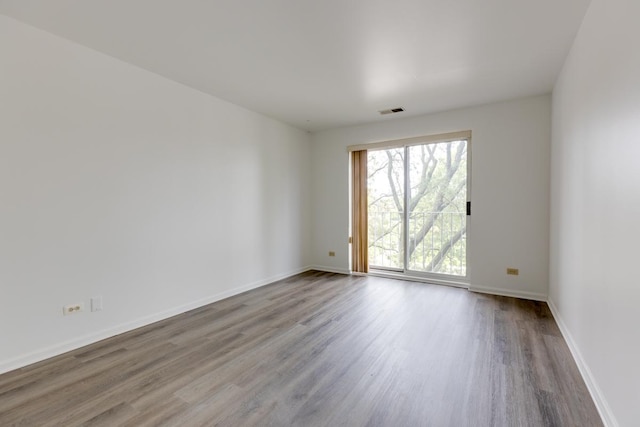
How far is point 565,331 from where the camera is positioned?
260 centimetres

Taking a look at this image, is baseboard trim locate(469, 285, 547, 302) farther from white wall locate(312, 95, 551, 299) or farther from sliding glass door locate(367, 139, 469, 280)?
sliding glass door locate(367, 139, 469, 280)

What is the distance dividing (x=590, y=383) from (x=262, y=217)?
3793mm

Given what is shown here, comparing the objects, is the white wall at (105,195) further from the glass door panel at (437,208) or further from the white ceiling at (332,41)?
the glass door panel at (437,208)

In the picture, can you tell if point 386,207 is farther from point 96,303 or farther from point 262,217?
point 96,303

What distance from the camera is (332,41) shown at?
241cm

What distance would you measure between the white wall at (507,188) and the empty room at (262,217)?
3 centimetres

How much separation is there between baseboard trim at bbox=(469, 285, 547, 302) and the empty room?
17 mm

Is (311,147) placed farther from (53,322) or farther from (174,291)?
(53,322)

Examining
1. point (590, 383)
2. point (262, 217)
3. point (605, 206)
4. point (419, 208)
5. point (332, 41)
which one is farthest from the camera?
point (419, 208)

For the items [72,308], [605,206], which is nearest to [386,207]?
[605,206]

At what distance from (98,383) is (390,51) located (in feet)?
11.1

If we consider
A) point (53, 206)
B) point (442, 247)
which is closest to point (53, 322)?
point (53, 206)

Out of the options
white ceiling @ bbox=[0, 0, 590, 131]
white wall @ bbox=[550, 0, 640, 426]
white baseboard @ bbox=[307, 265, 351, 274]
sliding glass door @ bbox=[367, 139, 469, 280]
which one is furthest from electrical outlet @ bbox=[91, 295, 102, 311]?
sliding glass door @ bbox=[367, 139, 469, 280]

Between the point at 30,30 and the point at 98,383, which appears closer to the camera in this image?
the point at 98,383
